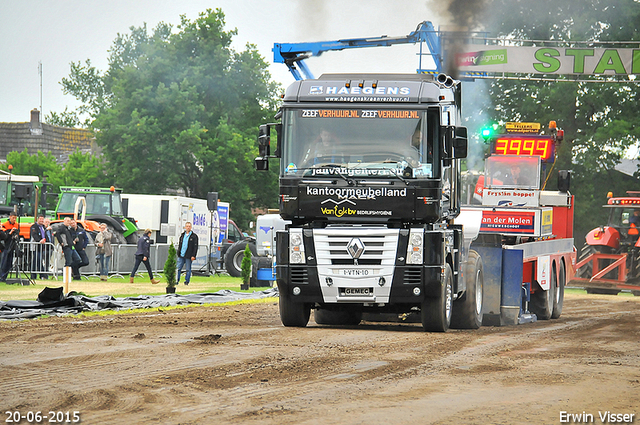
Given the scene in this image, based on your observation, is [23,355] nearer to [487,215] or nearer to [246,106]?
[487,215]

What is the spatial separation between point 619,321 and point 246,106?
3728cm

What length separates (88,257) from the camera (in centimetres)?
2816

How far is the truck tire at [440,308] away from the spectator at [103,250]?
1553cm

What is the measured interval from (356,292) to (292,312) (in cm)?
132

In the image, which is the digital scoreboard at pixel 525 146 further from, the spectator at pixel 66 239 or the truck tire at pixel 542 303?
the spectator at pixel 66 239

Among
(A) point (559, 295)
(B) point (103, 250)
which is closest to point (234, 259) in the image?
(B) point (103, 250)

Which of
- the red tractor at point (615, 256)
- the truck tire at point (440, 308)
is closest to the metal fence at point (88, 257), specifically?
the red tractor at point (615, 256)

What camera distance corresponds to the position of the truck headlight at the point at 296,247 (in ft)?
41.8

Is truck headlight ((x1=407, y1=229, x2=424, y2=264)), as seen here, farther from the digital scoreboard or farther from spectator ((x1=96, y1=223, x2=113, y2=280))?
spectator ((x1=96, y1=223, x2=113, y2=280))

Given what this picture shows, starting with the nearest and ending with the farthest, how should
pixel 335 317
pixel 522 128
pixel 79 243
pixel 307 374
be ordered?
1. pixel 307 374
2. pixel 335 317
3. pixel 522 128
4. pixel 79 243

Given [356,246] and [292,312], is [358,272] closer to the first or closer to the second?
[356,246]

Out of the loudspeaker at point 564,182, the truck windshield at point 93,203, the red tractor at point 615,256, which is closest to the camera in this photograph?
the loudspeaker at point 564,182

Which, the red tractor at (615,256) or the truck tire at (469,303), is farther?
the red tractor at (615,256)

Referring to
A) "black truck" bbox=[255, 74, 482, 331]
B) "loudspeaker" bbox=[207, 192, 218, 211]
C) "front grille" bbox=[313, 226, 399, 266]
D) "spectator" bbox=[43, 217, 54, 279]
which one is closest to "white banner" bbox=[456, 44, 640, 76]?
"loudspeaker" bbox=[207, 192, 218, 211]
